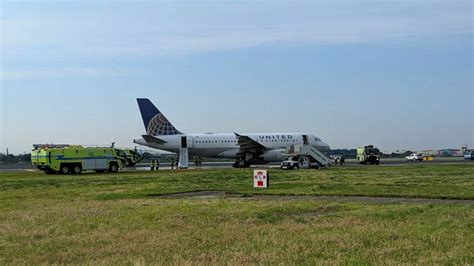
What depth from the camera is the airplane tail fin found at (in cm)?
6544

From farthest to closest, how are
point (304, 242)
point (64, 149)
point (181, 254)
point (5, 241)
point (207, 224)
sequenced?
point (64, 149), point (207, 224), point (5, 241), point (304, 242), point (181, 254)

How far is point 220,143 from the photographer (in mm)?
64938

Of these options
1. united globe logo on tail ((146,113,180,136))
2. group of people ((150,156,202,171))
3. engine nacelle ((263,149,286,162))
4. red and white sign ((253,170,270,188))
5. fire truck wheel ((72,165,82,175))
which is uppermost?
united globe logo on tail ((146,113,180,136))

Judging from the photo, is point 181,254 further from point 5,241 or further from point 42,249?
point 5,241

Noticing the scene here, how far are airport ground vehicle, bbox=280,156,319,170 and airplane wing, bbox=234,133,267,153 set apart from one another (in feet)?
16.7

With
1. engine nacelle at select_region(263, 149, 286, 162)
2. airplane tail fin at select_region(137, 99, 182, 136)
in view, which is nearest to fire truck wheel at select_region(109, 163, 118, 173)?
airplane tail fin at select_region(137, 99, 182, 136)

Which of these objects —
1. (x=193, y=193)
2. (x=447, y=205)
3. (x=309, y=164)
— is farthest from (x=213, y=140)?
(x=447, y=205)

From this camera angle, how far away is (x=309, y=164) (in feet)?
188

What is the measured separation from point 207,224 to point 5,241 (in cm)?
438

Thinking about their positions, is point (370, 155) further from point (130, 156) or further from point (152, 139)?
point (130, 156)

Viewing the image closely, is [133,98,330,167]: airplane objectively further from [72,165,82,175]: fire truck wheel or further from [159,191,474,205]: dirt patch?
[159,191,474,205]: dirt patch

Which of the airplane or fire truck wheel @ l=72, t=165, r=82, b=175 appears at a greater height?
the airplane

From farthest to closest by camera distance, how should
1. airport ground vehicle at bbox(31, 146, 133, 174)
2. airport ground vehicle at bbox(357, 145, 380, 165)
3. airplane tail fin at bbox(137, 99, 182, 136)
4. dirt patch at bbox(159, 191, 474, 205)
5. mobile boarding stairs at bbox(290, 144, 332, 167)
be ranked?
airport ground vehicle at bbox(357, 145, 380, 165) < airplane tail fin at bbox(137, 99, 182, 136) < mobile boarding stairs at bbox(290, 144, 332, 167) < airport ground vehicle at bbox(31, 146, 133, 174) < dirt patch at bbox(159, 191, 474, 205)

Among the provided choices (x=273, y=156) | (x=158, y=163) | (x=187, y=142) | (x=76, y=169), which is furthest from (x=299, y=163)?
(x=76, y=169)
